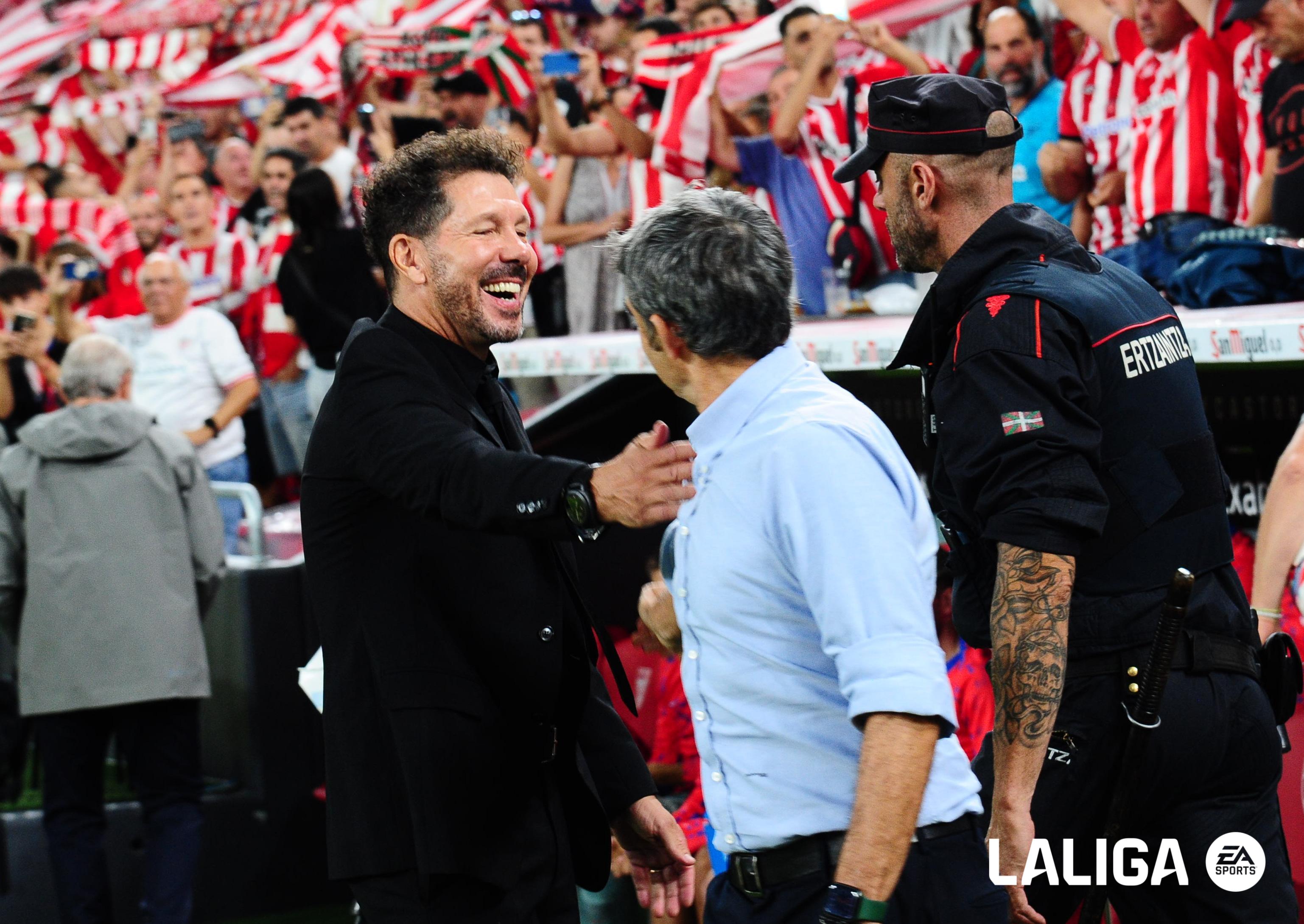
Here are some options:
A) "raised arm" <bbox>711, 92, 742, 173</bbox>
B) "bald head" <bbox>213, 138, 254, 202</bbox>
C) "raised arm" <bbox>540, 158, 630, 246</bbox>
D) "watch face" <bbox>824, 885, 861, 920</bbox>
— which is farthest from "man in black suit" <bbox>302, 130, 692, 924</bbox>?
"bald head" <bbox>213, 138, 254, 202</bbox>

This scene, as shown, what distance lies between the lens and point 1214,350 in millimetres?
3691

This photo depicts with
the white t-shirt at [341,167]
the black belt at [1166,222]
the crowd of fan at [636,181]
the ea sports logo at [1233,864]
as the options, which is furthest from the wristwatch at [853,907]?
the white t-shirt at [341,167]

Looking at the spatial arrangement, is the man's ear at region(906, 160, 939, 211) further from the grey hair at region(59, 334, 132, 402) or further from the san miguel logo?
the grey hair at region(59, 334, 132, 402)

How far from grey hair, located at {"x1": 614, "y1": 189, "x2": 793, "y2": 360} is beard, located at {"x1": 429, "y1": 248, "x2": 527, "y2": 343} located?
0.56 metres

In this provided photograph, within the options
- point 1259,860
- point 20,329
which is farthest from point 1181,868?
point 20,329

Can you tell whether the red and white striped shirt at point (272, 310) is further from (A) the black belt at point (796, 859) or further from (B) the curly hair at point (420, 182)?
(A) the black belt at point (796, 859)

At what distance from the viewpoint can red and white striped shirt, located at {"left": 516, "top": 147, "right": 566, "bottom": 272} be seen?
8195 mm

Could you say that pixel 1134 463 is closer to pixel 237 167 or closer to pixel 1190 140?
pixel 1190 140

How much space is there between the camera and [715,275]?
82.5 inches

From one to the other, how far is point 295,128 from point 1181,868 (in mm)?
7834

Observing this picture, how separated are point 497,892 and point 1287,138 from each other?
364 centimetres

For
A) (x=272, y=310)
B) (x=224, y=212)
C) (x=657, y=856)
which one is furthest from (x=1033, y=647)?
(x=224, y=212)

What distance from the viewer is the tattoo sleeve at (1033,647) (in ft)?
8.02

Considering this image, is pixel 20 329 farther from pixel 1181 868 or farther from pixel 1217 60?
pixel 1181 868
